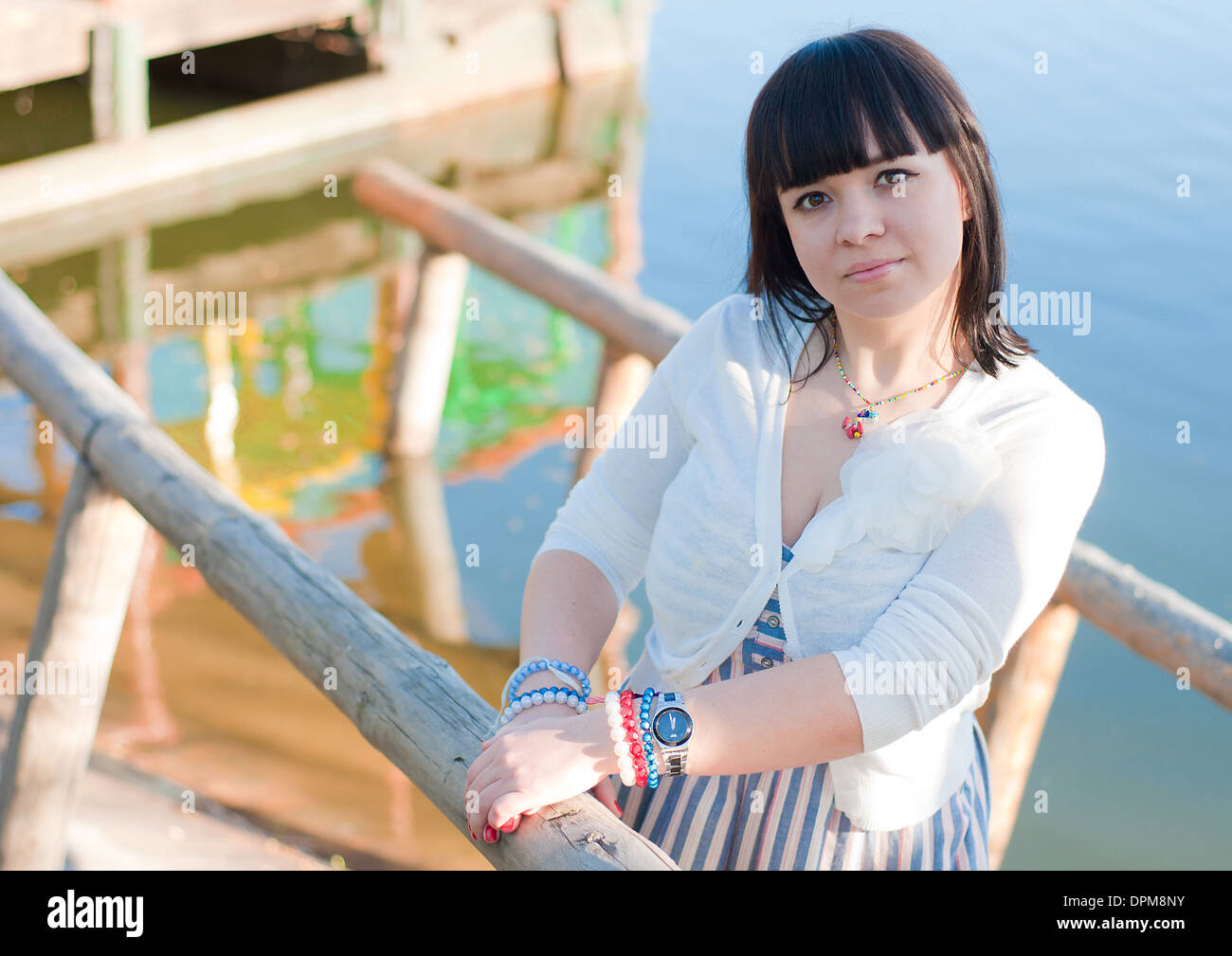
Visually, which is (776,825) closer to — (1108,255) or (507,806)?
(507,806)

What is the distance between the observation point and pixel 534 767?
1184 mm

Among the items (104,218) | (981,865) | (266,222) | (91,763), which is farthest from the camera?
(266,222)

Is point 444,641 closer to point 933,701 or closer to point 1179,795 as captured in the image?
point 1179,795

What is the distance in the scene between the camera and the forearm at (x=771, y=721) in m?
1.22

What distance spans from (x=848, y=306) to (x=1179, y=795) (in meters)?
3.26

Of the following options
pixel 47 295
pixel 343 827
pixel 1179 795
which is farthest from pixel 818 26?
pixel 47 295

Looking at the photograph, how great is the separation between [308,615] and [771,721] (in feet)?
2.18

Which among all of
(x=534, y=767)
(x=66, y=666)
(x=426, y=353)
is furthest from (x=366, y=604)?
(x=426, y=353)

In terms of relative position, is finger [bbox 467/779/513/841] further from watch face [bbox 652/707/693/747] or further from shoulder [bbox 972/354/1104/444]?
shoulder [bbox 972/354/1104/444]

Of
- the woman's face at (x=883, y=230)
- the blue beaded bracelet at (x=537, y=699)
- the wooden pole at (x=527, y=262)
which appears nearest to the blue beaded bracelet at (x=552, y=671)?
the blue beaded bracelet at (x=537, y=699)

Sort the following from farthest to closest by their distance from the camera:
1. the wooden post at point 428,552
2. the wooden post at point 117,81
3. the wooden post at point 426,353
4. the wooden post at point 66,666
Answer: the wooden post at point 117,81, the wooden post at point 426,353, the wooden post at point 428,552, the wooden post at point 66,666

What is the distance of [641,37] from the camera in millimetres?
9648

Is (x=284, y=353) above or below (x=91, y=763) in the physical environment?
above

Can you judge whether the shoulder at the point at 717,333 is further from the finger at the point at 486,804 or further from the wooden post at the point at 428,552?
the wooden post at the point at 428,552
